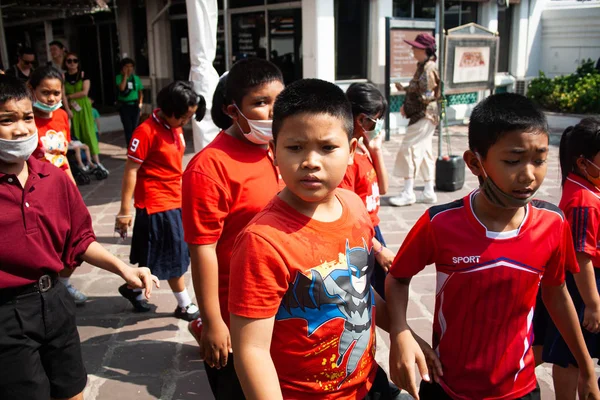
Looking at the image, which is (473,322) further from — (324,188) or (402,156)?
(402,156)

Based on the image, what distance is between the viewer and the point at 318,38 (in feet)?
34.4

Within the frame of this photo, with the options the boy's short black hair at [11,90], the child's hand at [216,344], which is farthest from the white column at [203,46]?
the child's hand at [216,344]

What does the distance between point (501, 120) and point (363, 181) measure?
1.28 m

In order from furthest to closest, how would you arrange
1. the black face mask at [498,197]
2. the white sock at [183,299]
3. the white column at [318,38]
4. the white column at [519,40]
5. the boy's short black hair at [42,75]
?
the white column at [519,40] < the white column at [318,38] < the boy's short black hair at [42,75] < the white sock at [183,299] < the black face mask at [498,197]

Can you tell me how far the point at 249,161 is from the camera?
2.24 m

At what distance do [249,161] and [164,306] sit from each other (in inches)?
91.8

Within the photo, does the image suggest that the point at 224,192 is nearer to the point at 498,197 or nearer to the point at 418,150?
the point at 498,197

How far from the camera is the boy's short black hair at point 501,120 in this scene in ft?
5.89

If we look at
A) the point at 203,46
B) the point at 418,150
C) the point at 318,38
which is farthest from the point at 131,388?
the point at 318,38

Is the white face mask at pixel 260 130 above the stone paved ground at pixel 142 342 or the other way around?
above

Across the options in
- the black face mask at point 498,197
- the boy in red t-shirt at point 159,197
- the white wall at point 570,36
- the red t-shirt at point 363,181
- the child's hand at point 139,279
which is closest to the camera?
the black face mask at point 498,197

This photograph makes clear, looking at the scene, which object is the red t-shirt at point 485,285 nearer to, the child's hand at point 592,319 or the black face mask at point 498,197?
the black face mask at point 498,197

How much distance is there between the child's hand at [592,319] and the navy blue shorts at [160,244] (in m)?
2.53

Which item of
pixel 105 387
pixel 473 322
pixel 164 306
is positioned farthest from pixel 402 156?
pixel 473 322
